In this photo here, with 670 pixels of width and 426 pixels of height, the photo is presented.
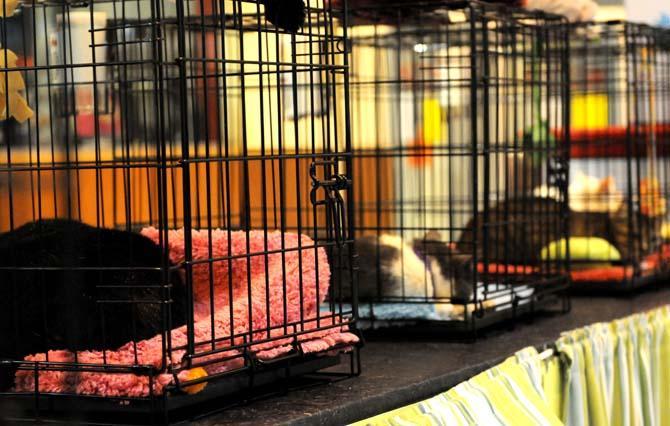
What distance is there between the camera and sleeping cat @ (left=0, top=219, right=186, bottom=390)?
1.44 metres

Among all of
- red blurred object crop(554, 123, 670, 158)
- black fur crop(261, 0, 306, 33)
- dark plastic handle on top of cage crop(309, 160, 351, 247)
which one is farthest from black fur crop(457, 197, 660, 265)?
black fur crop(261, 0, 306, 33)

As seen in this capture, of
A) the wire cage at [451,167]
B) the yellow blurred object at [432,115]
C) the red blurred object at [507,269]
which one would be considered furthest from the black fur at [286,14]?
the yellow blurred object at [432,115]

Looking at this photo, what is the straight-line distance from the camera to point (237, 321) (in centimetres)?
150

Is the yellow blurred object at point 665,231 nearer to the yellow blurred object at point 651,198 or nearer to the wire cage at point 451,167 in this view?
the yellow blurred object at point 651,198

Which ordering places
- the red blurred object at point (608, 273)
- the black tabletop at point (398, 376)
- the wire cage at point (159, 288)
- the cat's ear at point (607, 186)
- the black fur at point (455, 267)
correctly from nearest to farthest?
the wire cage at point (159, 288) → the black tabletop at point (398, 376) → the black fur at point (455, 267) → the red blurred object at point (608, 273) → the cat's ear at point (607, 186)

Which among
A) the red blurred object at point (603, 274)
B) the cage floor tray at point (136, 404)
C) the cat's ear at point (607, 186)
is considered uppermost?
the cat's ear at point (607, 186)

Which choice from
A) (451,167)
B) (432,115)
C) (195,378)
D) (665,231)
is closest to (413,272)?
(451,167)

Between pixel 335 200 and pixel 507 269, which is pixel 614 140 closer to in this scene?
pixel 507 269

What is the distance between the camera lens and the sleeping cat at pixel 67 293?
144cm

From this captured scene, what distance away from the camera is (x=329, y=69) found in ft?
5.37

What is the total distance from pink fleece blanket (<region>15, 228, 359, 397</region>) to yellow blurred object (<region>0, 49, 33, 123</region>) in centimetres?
26

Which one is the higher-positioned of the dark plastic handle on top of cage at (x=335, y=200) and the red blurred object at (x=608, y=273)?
the dark plastic handle on top of cage at (x=335, y=200)

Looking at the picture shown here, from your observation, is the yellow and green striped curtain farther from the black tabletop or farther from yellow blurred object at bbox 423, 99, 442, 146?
yellow blurred object at bbox 423, 99, 442, 146

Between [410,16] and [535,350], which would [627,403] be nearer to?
[535,350]
